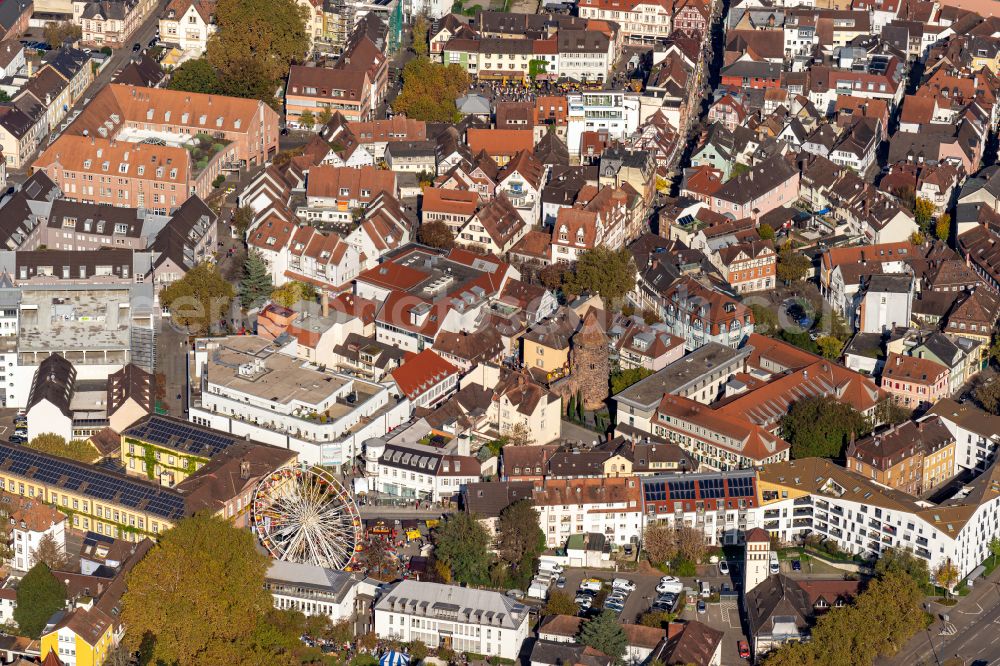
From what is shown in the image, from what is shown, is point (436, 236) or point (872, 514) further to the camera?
point (436, 236)

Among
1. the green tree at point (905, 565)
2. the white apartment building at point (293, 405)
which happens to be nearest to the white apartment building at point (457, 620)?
the white apartment building at point (293, 405)

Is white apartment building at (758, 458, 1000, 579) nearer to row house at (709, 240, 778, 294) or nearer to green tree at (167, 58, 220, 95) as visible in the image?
row house at (709, 240, 778, 294)

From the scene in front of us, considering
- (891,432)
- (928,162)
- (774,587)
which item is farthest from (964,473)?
(928,162)

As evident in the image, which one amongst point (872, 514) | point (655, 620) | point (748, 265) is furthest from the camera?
point (748, 265)

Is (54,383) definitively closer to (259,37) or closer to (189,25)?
(259,37)

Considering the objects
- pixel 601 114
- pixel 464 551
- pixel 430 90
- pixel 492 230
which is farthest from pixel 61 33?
pixel 464 551

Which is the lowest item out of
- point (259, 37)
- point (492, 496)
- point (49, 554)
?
point (49, 554)

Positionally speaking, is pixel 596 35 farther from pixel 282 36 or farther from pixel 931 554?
pixel 931 554

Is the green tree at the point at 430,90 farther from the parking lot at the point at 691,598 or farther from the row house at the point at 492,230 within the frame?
the parking lot at the point at 691,598
